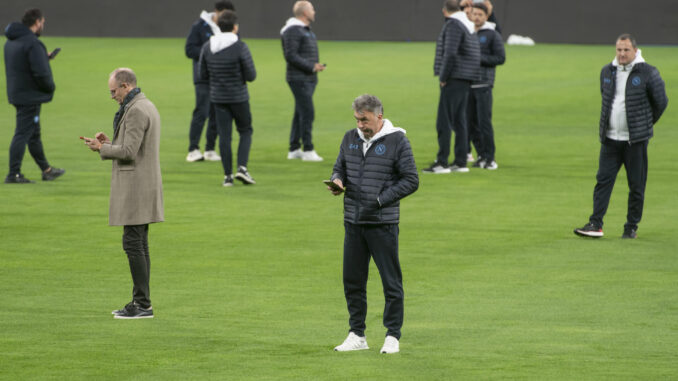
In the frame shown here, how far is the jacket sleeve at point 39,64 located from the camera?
552 inches

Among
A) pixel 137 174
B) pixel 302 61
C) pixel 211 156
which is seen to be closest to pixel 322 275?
pixel 137 174

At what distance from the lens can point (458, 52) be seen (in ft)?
50.4

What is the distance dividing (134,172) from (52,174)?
7.47 metres

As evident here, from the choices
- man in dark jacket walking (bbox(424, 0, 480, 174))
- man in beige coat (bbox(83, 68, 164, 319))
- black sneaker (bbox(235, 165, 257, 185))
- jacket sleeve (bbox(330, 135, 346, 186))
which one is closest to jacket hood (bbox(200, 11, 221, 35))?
black sneaker (bbox(235, 165, 257, 185))

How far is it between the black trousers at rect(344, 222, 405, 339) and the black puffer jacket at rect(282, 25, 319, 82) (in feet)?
30.2

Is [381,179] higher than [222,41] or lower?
higher

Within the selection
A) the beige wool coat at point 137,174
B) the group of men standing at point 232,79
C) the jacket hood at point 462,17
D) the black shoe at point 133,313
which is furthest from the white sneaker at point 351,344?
the jacket hood at point 462,17

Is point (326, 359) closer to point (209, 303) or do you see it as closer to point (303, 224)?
point (209, 303)

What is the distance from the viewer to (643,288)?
943cm

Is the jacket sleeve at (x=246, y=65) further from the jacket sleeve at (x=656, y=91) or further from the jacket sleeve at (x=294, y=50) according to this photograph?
the jacket sleeve at (x=656, y=91)

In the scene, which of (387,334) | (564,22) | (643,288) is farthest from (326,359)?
(564,22)

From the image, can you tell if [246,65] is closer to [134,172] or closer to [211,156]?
[211,156]

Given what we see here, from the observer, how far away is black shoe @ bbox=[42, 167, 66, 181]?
15266mm

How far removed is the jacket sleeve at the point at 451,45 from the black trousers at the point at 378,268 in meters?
8.18
